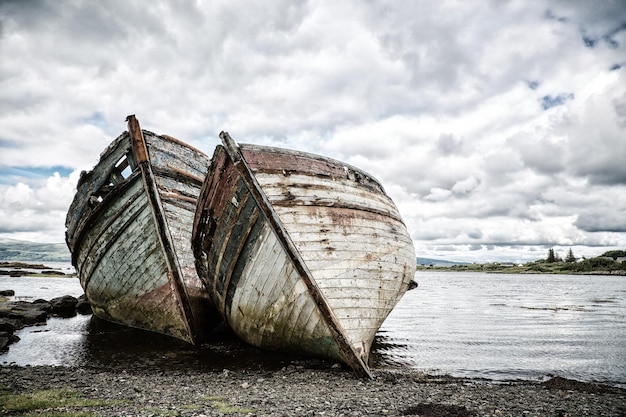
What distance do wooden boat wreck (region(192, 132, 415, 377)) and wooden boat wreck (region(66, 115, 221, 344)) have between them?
1342 mm

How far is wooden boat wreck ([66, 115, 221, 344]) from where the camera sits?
27.9 feet

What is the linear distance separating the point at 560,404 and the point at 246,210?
5.47m

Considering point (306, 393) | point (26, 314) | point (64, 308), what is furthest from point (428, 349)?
point (64, 308)

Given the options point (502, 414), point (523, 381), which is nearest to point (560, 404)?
point (502, 414)

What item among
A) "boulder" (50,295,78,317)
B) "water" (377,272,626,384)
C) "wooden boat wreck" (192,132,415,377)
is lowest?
"water" (377,272,626,384)

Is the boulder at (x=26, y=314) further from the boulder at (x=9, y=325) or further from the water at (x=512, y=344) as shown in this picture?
the water at (x=512, y=344)

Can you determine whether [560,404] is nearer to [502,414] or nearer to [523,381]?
[502,414]

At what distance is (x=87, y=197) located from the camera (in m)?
9.88

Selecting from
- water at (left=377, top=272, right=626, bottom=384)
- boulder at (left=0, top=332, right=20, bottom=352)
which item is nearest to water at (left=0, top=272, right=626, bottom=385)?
water at (left=377, top=272, right=626, bottom=384)

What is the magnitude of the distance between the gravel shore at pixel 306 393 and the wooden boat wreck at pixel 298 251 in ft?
2.36

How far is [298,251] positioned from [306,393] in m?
2.07

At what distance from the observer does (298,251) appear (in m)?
6.20

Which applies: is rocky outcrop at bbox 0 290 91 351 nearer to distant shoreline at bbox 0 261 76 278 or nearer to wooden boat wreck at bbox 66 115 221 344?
wooden boat wreck at bbox 66 115 221 344

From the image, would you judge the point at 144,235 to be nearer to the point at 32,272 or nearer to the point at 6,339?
the point at 6,339
